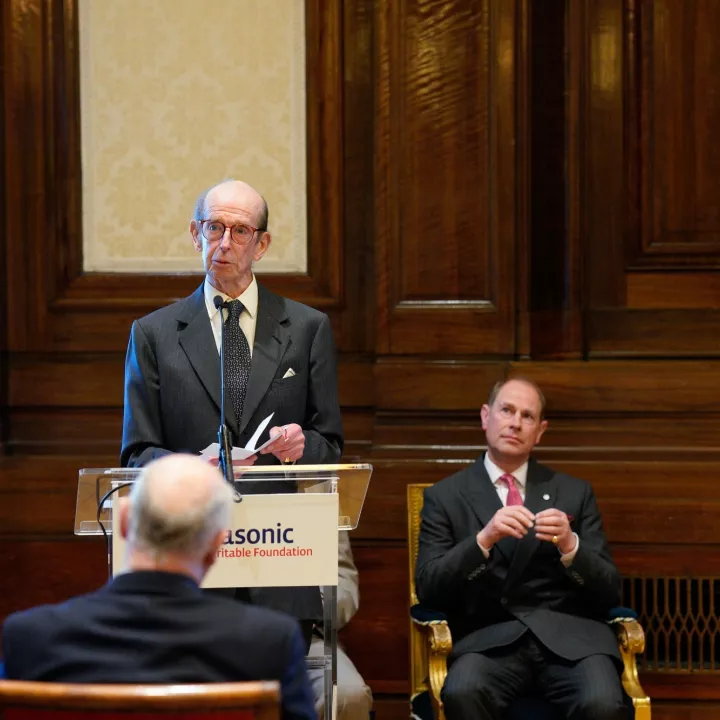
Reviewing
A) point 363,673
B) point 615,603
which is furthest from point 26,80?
point 615,603

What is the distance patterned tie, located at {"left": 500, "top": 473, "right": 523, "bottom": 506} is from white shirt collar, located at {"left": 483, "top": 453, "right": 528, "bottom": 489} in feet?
0.05

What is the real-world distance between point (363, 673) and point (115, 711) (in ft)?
9.45

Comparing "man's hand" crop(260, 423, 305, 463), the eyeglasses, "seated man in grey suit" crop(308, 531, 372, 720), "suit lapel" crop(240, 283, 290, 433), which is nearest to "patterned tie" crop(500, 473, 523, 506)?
"seated man in grey suit" crop(308, 531, 372, 720)

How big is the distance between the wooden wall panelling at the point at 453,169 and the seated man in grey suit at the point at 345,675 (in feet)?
3.36

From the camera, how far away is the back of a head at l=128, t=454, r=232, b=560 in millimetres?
1869

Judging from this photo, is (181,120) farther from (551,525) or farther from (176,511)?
(176,511)

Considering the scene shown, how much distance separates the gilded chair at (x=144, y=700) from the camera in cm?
166

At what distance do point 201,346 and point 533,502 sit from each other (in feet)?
4.17

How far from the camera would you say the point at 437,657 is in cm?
364

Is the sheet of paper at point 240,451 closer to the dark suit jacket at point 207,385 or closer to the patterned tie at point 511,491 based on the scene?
the dark suit jacket at point 207,385

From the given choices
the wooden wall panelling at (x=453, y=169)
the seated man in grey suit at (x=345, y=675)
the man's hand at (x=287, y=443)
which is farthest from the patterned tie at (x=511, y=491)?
the man's hand at (x=287, y=443)

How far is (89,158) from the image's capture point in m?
4.65

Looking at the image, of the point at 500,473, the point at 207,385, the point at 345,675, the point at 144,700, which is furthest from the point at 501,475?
the point at 144,700

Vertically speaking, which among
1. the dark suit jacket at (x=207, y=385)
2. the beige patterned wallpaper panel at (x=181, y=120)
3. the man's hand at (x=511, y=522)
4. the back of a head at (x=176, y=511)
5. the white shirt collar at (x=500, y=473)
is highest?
the beige patterned wallpaper panel at (x=181, y=120)
